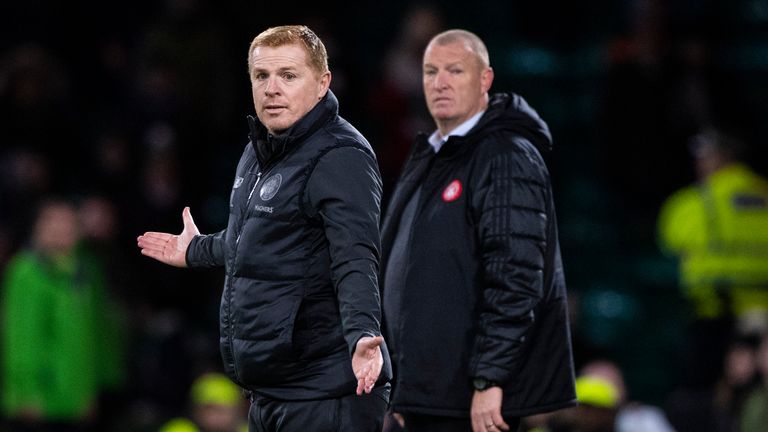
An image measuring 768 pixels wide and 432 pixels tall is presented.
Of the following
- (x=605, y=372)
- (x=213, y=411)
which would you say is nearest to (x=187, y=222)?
(x=213, y=411)

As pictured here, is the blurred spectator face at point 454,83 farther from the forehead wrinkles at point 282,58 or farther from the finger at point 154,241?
the finger at point 154,241

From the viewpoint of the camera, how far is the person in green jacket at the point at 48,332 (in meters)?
8.88

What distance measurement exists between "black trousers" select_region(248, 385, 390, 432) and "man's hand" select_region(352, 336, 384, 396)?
0.26 m

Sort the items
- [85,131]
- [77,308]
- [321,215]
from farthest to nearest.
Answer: [85,131]
[77,308]
[321,215]

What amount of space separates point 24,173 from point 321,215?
619cm

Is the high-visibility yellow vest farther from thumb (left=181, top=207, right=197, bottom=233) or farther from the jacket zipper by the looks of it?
the jacket zipper

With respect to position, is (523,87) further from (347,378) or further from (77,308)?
(347,378)

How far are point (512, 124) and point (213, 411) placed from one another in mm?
3748

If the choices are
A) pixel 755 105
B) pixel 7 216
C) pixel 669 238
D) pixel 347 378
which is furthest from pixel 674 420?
pixel 347 378

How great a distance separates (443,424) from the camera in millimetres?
5074

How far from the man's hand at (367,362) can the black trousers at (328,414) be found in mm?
259

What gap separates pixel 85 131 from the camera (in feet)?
35.4

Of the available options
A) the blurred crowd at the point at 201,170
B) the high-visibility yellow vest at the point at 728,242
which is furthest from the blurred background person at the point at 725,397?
the high-visibility yellow vest at the point at 728,242

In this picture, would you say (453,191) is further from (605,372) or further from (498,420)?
(605,372)
